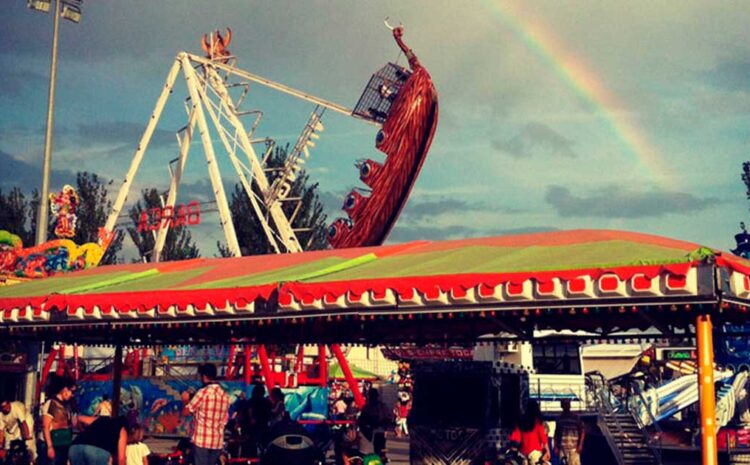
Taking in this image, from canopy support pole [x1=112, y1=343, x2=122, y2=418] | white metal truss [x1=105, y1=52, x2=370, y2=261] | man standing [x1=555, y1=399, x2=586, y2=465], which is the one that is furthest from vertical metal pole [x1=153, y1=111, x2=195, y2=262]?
man standing [x1=555, y1=399, x2=586, y2=465]

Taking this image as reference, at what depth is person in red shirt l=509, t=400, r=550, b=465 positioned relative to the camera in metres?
14.6

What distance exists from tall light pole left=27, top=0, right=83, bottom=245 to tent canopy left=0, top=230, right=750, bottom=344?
30.8 ft

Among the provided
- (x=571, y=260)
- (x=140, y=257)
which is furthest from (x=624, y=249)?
(x=140, y=257)

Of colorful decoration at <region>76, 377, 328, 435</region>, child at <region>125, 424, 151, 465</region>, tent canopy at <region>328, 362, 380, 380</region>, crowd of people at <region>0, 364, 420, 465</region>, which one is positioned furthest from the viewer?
tent canopy at <region>328, 362, 380, 380</region>

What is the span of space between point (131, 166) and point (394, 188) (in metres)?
16.4

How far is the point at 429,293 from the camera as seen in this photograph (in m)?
13.1

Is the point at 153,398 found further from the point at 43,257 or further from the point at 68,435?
the point at 68,435

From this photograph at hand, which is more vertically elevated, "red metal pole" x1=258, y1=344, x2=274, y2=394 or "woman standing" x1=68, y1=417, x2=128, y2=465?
"red metal pole" x1=258, y1=344, x2=274, y2=394

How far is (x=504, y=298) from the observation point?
1249 cm

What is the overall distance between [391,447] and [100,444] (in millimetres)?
21911

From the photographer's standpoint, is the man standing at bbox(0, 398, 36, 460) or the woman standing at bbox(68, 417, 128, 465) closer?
the woman standing at bbox(68, 417, 128, 465)

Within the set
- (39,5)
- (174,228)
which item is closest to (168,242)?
(174,228)

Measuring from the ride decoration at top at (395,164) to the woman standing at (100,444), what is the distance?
2623 cm

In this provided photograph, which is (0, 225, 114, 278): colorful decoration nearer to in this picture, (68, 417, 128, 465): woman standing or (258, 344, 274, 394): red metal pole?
(258, 344, 274, 394): red metal pole
